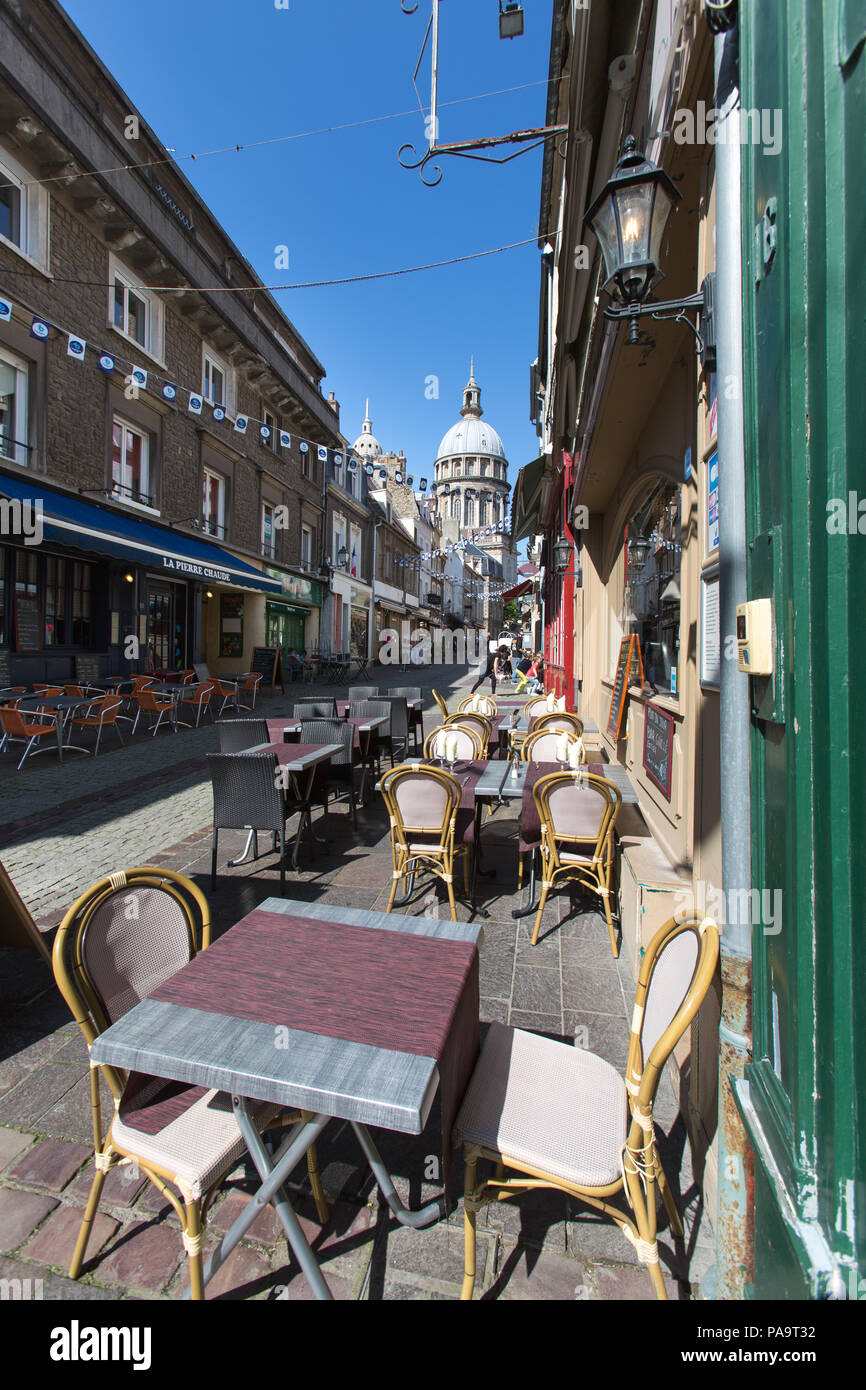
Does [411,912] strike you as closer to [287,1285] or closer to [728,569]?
[287,1285]

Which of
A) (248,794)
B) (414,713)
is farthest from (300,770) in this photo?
(414,713)

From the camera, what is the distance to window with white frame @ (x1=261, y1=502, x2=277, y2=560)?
21094mm

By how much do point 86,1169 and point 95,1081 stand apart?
2.12 ft

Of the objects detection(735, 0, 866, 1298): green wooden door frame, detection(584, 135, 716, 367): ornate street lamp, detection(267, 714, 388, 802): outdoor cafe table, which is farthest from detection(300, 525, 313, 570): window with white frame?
detection(735, 0, 866, 1298): green wooden door frame

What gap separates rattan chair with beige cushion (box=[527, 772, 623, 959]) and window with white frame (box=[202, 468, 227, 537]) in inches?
631

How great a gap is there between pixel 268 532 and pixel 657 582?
19056mm

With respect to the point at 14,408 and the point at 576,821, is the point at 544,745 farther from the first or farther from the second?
the point at 14,408

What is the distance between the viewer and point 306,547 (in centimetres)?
2536

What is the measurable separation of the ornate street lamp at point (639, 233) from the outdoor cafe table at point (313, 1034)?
2437 millimetres

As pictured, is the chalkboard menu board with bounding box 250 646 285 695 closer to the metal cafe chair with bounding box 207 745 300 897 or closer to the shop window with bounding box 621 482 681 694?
the shop window with bounding box 621 482 681 694

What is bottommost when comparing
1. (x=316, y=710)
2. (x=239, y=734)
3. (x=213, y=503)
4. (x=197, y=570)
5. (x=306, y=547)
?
(x=239, y=734)

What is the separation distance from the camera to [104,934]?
1.76 meters

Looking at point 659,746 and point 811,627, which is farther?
point 659,746

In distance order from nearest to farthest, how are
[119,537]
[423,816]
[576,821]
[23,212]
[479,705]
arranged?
1. [576,821]
2. [423,816]
3. [479,705]
4. [23,212]
5. [119,537]
